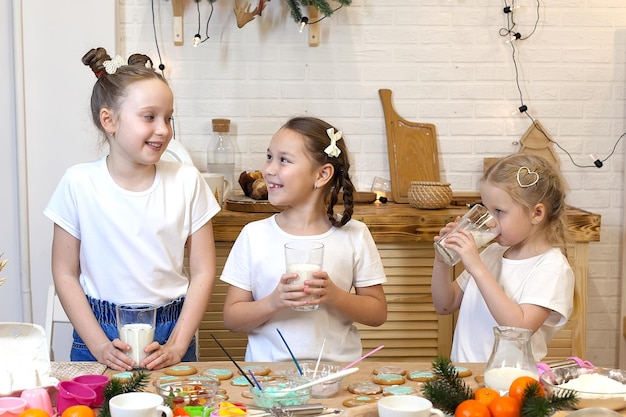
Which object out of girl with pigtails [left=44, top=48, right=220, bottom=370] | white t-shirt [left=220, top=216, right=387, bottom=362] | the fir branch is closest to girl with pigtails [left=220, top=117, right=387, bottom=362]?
white t-shirt [left=220, top=216, right=387, bottom=362]

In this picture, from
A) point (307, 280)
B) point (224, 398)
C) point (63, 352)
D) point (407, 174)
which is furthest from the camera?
point (407, 174)

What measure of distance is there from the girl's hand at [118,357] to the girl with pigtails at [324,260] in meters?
0.44

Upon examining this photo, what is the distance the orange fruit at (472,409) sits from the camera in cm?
136

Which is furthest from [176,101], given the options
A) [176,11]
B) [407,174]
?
[407,174]

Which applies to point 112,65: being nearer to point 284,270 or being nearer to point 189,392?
point 284,270

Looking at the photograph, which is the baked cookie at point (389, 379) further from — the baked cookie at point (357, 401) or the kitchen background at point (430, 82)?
the kitchen background at point (430, 82)

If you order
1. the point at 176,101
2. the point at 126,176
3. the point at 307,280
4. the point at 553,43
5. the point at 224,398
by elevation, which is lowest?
the point at 224,398

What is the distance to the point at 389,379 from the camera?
1.71 meters

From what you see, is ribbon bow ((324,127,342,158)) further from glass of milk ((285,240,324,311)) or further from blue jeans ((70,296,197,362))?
blue jeans ((70,296,197,362))

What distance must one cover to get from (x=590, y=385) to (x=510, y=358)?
155 millimetres

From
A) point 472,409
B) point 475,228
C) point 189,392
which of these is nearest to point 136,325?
point 189,392

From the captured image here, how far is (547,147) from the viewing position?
382 cm

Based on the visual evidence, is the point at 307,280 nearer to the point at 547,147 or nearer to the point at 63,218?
the point at 63,218

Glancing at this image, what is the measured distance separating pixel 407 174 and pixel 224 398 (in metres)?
2.28
